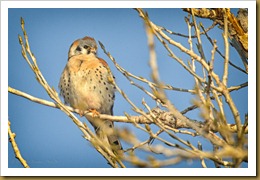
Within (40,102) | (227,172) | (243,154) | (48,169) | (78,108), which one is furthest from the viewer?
(78,108)

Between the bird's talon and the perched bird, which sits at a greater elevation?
the perched bird

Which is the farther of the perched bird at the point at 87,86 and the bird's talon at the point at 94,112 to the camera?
the perched bird at the point at 87,86

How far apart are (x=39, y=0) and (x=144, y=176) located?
63.4 inches

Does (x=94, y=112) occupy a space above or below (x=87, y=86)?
below

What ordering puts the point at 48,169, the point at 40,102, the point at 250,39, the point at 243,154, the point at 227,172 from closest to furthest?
the point at 243,154, the point at 227,172, the point at 48,169, the point at 250,39, the point at 40,102

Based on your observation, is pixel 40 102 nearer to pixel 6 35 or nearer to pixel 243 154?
pixel 6 35

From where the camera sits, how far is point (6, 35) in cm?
356

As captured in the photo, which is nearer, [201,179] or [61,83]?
[201,179]

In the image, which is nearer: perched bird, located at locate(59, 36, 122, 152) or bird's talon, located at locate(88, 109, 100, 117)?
bird's talon, located at locate(88, 109, 100, 117)

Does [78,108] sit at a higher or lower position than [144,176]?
higher

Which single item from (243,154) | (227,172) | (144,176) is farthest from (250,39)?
(243,154)

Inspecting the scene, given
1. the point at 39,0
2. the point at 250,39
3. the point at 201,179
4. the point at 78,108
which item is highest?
the point at 39,0

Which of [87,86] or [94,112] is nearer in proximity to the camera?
[94,112]

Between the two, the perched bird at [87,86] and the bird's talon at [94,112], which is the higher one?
the perched bird at [87,86]
